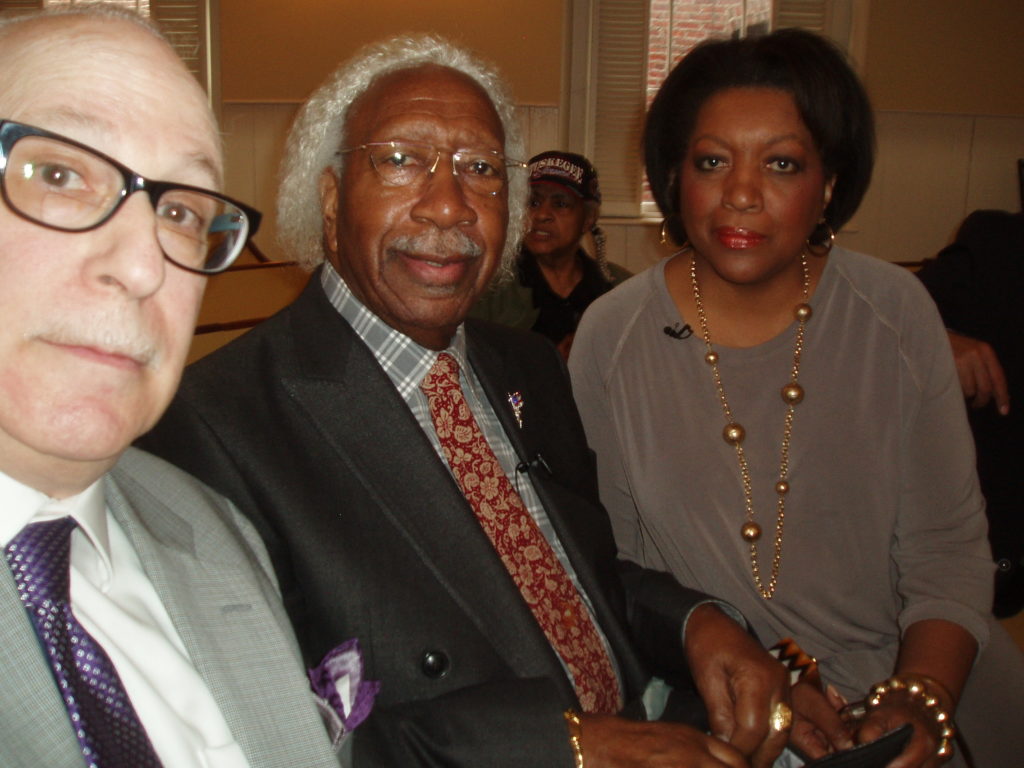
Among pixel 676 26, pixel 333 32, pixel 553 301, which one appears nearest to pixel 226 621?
pixel 553 301

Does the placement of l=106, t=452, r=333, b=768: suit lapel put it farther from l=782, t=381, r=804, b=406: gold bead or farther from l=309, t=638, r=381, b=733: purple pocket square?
l=782, t=381, r=804, b=406: gold bead

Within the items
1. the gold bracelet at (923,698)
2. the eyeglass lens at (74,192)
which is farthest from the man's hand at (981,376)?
the eyeglass lens at (74,192)

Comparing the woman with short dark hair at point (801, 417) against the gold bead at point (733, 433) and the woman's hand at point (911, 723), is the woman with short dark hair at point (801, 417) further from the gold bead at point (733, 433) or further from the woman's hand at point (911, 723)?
the woman's hand at point (911, 723)

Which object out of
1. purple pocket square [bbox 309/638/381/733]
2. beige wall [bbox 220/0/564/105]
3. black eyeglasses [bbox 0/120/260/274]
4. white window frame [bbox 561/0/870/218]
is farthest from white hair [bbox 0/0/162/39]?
white window frame [bbox 561/0/870/218]

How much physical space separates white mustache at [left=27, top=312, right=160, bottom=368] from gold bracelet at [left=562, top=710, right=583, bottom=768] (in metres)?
0.73

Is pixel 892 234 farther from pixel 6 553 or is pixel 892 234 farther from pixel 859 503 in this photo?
pixel 6 553

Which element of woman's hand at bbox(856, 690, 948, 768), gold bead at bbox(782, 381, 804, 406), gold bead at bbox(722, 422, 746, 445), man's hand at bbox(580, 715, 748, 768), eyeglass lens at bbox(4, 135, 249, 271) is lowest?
woman's hand at bbox(856, 690, 948, 768)

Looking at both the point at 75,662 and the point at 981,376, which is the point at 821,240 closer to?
the point at 981,376

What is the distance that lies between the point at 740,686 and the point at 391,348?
0.81 metres

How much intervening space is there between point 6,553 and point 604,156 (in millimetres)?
6404

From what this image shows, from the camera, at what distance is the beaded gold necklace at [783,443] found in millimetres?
1815

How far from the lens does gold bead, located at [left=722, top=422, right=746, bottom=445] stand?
184 cm

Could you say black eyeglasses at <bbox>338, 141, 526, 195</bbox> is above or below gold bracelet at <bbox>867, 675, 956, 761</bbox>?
above

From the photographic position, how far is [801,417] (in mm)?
1855
